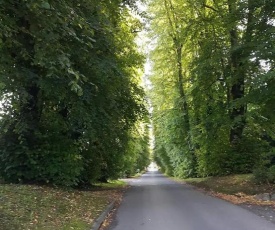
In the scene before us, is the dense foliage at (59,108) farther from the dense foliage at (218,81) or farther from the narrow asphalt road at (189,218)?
the dense foliage at (218,81)

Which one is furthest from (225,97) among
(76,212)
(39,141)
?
(76,212)

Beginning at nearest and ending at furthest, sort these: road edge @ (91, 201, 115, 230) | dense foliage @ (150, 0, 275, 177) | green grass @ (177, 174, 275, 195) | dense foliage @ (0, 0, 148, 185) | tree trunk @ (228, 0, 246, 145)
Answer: road edge @ (91, 201, 115, 230) → dense foliage @ (0, 0, 148, 185) → dense foliage @ (150, 0, 275, 177) → green grass @ (177, 174, 275, 195) → tree trunk @ (228, 0, 246, 145)

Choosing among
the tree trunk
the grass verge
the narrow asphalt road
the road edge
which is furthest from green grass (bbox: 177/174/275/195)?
the road edge

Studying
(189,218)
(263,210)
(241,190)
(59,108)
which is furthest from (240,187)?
(59,108)

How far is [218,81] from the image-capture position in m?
22.4

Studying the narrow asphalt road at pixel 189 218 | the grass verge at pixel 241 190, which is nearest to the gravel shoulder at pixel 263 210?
the narrow asphalt road at pixel 189 218

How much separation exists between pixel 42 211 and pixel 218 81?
1584 centimetres

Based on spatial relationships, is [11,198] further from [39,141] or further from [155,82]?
[155,82]

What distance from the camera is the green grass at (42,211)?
25.7 ft

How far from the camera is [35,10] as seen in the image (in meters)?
6.29

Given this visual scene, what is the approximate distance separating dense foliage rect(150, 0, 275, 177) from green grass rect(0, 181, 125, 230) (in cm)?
782

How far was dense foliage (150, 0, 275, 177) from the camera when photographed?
14.8 m

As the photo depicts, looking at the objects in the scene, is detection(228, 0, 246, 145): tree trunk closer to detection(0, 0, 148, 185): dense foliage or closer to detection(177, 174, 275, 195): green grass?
detection(177, 174, 275, 195): green grass

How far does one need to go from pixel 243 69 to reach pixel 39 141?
9.60 meters
